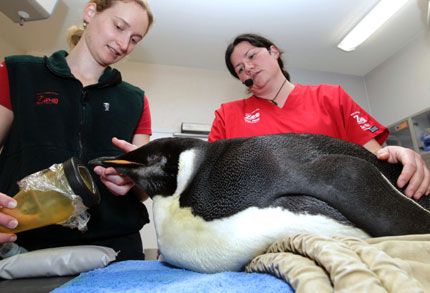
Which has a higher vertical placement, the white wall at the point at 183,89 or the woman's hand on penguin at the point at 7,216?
the white wall at the point at 183,89

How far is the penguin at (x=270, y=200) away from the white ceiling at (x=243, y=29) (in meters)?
2.52

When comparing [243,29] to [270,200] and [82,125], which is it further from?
[270,200]

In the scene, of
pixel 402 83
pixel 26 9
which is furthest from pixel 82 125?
pixel 402 83

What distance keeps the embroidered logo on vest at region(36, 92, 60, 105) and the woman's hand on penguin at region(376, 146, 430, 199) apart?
1066 mm

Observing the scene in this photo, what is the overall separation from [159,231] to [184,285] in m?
0.25

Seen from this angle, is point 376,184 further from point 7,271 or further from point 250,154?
point 7,271

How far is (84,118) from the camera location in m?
1.07

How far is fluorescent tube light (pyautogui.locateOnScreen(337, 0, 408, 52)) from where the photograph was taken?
2.76 m

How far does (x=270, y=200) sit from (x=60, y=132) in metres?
0.82

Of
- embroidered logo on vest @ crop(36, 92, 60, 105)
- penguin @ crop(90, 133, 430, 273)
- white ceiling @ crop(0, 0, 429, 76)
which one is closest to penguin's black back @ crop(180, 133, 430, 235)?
penguin @ crop(90, 133, 430, 273)

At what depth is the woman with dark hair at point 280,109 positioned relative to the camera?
1089 millimetres

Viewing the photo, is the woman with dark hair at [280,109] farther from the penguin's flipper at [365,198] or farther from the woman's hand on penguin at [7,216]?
the woman's hand on penguin at [7,216]

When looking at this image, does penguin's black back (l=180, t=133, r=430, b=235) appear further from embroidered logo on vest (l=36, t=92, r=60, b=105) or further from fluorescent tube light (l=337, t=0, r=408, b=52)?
fluorescent tube light (l=337, t=0, r=408, b=52)

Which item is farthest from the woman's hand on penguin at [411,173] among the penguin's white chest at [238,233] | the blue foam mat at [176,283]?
the blue foam mat at [176,283]
